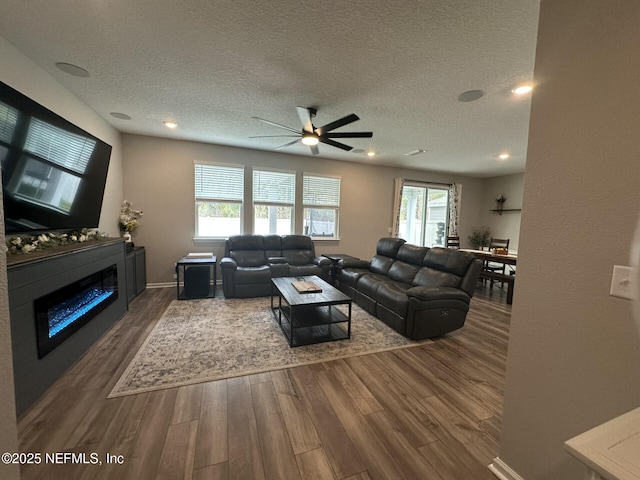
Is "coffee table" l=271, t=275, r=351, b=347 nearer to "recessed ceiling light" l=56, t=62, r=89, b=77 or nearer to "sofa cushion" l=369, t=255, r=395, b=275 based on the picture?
"sofa cushion" l=369, t=255, r=395, b=275

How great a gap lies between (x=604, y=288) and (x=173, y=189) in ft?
17.9

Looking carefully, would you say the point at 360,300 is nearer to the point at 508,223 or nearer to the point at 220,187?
the point at 220,187

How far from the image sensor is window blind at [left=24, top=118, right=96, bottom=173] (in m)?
2.05

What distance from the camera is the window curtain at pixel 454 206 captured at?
7.09 meters

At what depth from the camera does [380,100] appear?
295cm

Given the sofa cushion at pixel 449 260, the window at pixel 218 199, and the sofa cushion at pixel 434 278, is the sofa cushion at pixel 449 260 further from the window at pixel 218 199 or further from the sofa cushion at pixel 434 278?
the window at pixel 218 199

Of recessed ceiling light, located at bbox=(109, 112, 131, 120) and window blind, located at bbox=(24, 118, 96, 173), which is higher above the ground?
recessed ceiling light, located at bbox=(109, 112, 131, 120)

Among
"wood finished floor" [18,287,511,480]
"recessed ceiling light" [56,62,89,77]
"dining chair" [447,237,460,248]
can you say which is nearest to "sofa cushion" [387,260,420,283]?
"wood finished floor" [18,287,511,480]

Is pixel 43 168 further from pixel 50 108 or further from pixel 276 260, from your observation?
pixel 276 260

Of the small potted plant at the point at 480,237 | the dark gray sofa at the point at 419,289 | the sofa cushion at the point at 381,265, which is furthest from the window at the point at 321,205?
the small potted plant at the point at 480,237

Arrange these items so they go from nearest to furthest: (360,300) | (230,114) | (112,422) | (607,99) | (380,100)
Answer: (607,99) < (112,422) < (380,100) < (230,114) < (360,300)

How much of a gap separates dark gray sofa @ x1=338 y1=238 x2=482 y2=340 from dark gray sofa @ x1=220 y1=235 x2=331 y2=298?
0.90m

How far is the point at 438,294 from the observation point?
2.89 meters

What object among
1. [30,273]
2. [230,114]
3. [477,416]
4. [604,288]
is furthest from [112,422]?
[230,114]
